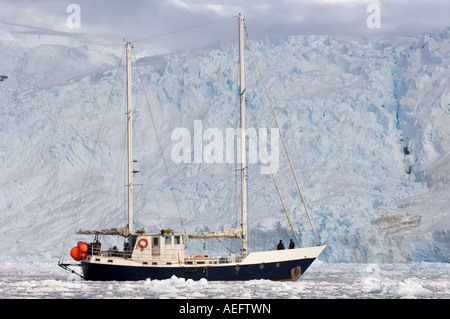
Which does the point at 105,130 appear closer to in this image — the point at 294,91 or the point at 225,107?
the point at 225,107

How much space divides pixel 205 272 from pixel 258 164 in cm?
1699

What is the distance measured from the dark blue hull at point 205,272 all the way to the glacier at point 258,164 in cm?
924

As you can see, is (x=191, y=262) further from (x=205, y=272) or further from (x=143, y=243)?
(x=143, y=243)

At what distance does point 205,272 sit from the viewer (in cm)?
2673

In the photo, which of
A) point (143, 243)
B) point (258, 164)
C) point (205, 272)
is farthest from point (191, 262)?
point (258, 164)

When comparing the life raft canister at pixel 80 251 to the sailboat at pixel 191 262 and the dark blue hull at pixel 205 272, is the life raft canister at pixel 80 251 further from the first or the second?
the dark blue hull at pixel 205 272

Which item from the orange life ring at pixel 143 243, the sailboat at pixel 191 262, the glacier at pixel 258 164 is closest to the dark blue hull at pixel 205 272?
the sailboat at pixel 191 262

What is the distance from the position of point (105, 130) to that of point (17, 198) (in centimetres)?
684

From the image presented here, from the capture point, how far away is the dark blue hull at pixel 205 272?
87.7 feet

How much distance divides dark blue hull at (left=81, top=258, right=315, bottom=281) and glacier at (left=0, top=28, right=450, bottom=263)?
30.3ft

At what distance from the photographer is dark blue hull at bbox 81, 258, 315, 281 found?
26734mm

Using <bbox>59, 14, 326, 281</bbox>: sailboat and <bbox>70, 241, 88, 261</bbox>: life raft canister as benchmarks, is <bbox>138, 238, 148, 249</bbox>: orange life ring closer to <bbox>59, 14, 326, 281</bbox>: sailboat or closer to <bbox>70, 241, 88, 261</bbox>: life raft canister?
<bbox>59, 14, 326, 281</bbox>: sailboat

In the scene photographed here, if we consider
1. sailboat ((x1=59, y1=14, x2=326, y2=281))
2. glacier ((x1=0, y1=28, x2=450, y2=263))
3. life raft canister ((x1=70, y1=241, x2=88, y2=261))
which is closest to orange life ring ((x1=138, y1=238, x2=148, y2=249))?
sailboat ((x1=59, y1=14, x2=326, y2=281))
